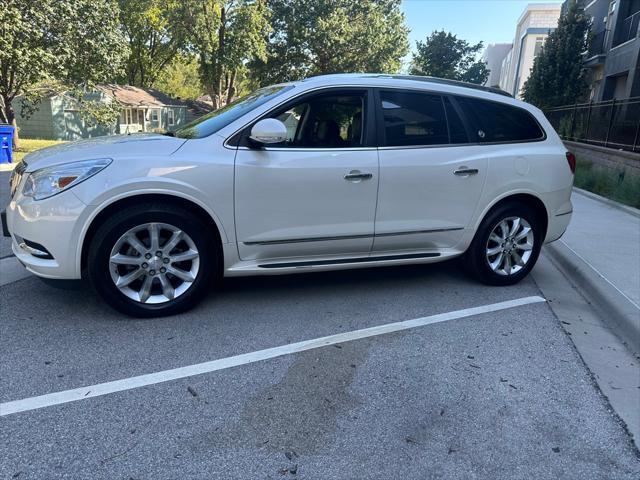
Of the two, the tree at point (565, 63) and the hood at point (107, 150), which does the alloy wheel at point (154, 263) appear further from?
the tree at point (565, 63)

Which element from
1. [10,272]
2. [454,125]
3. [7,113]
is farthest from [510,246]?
[7,113]

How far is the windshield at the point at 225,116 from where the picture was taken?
403 cm

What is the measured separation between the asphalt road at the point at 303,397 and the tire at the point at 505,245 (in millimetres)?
590

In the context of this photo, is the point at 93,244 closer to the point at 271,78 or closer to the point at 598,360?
the point at 598,360

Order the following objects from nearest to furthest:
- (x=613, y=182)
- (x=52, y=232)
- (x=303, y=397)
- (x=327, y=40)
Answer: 1. (x=303, y=397)
2. (x=52, y=232)
3. (x=613, y=182)
4. (x=327, y=40)

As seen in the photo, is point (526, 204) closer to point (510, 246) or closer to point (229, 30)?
point (510, 246)

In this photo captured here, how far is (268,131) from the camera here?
369 centimetres

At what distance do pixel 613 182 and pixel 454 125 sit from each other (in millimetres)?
8332

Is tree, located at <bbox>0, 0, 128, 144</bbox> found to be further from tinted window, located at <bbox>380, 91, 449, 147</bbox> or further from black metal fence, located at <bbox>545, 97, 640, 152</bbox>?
black metal fence, located at <bbox>545, 97, 640, 152</bbox>

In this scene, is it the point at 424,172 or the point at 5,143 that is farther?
the point at 5,143

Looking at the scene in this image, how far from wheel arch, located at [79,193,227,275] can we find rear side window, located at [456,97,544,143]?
96.5 inches

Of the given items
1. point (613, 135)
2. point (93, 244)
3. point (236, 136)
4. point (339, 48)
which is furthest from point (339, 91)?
point (339, 48)

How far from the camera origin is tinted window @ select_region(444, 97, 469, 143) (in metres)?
4.54

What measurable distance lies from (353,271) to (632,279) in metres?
2.75
